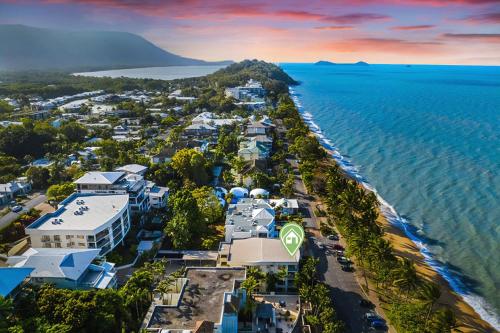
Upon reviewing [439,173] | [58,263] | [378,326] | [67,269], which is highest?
[58,263]

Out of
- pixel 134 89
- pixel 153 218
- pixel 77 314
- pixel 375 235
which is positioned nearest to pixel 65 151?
pixel 153 218

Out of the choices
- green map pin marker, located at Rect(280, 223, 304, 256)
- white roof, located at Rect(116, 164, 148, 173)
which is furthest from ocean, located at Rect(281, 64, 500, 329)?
white roof, located at Rect(116, 164, 148, 173)

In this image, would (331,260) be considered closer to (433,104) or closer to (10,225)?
(10,225)

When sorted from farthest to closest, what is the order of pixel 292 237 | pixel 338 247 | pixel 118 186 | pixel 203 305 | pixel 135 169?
pixel 135 169 < pixel 118 186 < pixel 338 247 < pixel 292 237 < pixel 203 305

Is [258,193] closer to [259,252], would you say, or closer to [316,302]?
[259,252]

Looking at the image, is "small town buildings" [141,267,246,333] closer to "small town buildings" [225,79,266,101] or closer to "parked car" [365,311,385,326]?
"parked car" [365,311,385,326]

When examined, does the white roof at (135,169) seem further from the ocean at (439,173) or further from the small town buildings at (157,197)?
the ocean at (439,173)

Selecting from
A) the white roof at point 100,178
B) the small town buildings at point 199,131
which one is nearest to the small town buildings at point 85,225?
the white roof at point 100,178

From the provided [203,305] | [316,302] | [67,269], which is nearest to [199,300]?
[203,305]
